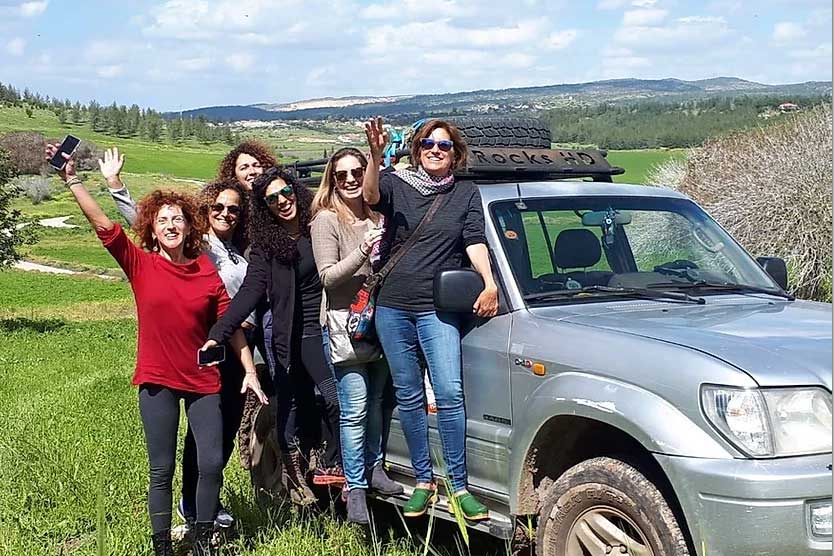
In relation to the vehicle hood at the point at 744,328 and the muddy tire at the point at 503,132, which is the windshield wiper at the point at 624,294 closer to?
the vehicle hood at the point at 744,328

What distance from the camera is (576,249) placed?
217 inches

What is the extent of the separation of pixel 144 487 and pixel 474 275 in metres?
3.26

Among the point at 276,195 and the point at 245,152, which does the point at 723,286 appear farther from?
the point at 245,152

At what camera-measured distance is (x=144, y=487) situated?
274 inches

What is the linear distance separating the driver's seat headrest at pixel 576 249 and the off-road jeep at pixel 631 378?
0.04ft

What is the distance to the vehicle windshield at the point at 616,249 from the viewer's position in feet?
17.2

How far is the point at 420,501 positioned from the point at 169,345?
1.51 meters

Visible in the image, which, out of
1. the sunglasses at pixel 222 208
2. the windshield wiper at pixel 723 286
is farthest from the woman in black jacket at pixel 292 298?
the windshield wiper at pixel 723 286

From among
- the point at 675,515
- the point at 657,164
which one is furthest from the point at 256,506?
the point at 657,164

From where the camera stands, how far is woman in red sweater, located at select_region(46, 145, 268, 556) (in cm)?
527

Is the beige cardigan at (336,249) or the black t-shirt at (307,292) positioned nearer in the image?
the beige cardigan at (336,249)

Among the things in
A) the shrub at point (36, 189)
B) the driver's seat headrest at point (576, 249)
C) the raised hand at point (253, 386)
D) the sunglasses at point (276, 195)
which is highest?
the sunglasses at point (276, 195)

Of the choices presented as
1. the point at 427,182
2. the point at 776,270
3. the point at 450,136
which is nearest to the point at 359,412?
Answer: the point at 427,182

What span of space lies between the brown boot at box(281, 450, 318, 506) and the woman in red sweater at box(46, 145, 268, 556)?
638mm
